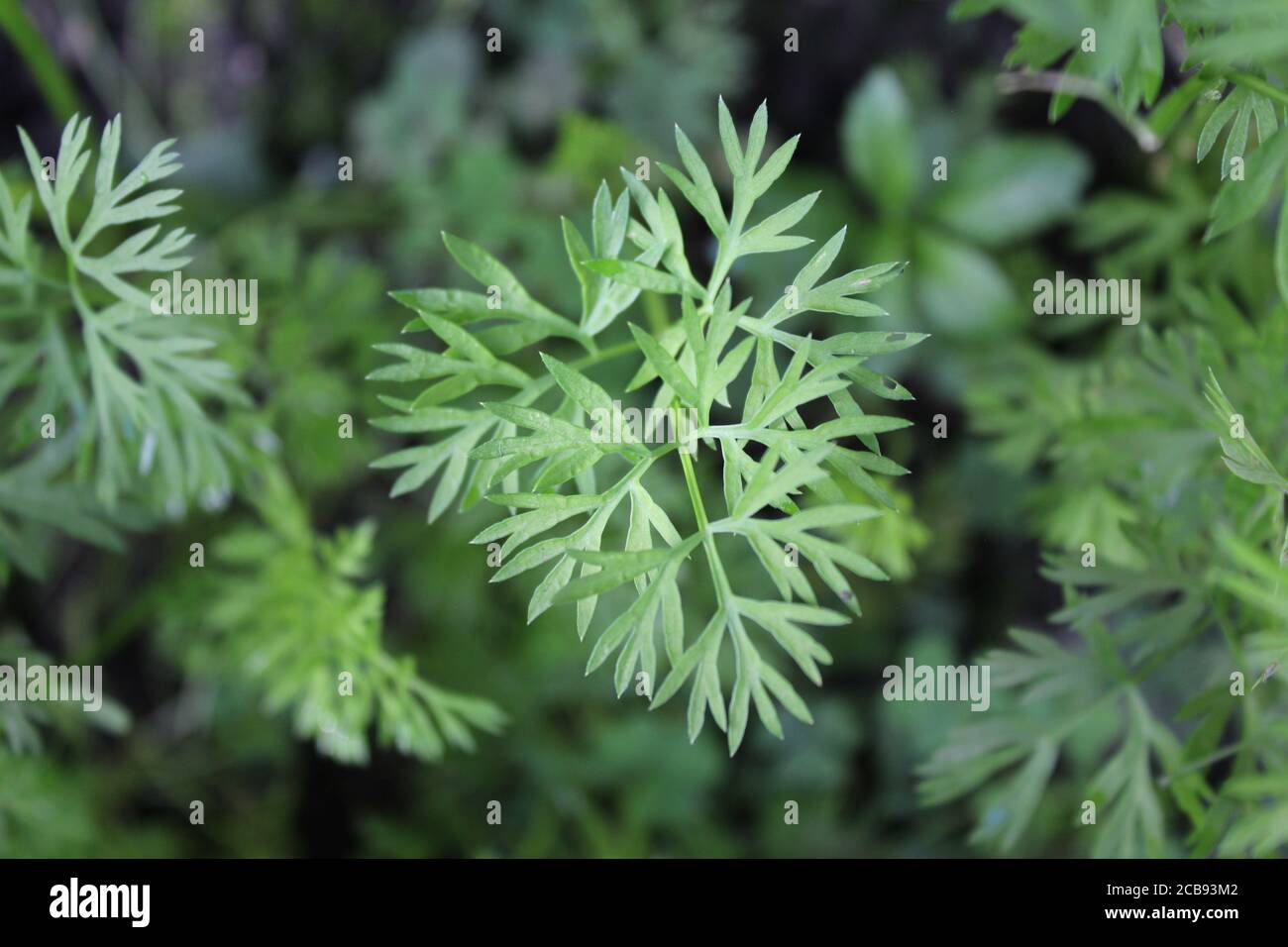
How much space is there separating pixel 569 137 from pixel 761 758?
3.70 feet

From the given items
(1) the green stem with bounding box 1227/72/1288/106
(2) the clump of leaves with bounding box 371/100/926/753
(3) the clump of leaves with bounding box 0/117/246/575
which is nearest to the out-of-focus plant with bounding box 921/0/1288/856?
(1) the green stem with bounding box 1227/72/1288/106

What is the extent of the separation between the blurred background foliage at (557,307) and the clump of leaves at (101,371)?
38 cm

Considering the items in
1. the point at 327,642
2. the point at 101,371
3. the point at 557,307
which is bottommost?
the point at 327,642

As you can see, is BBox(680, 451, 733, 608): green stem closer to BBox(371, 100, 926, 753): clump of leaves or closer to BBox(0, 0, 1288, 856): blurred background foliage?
BBox(371, 100, 926, 753): clump of leaves

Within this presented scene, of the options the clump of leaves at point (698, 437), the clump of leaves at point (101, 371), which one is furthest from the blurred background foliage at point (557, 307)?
the clump of leaves at point (698, 437)

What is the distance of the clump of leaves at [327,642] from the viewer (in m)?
1.06

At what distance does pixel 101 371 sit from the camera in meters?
0.99

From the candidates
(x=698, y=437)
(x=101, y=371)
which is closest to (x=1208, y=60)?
(x=698, y=437)

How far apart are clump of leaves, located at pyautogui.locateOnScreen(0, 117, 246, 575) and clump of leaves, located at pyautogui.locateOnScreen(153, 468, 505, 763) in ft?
0.35

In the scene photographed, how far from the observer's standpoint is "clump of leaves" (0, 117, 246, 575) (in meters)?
0.87

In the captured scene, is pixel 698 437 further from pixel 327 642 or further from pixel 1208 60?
pixel 327 642

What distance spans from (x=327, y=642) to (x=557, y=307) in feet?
2.52
